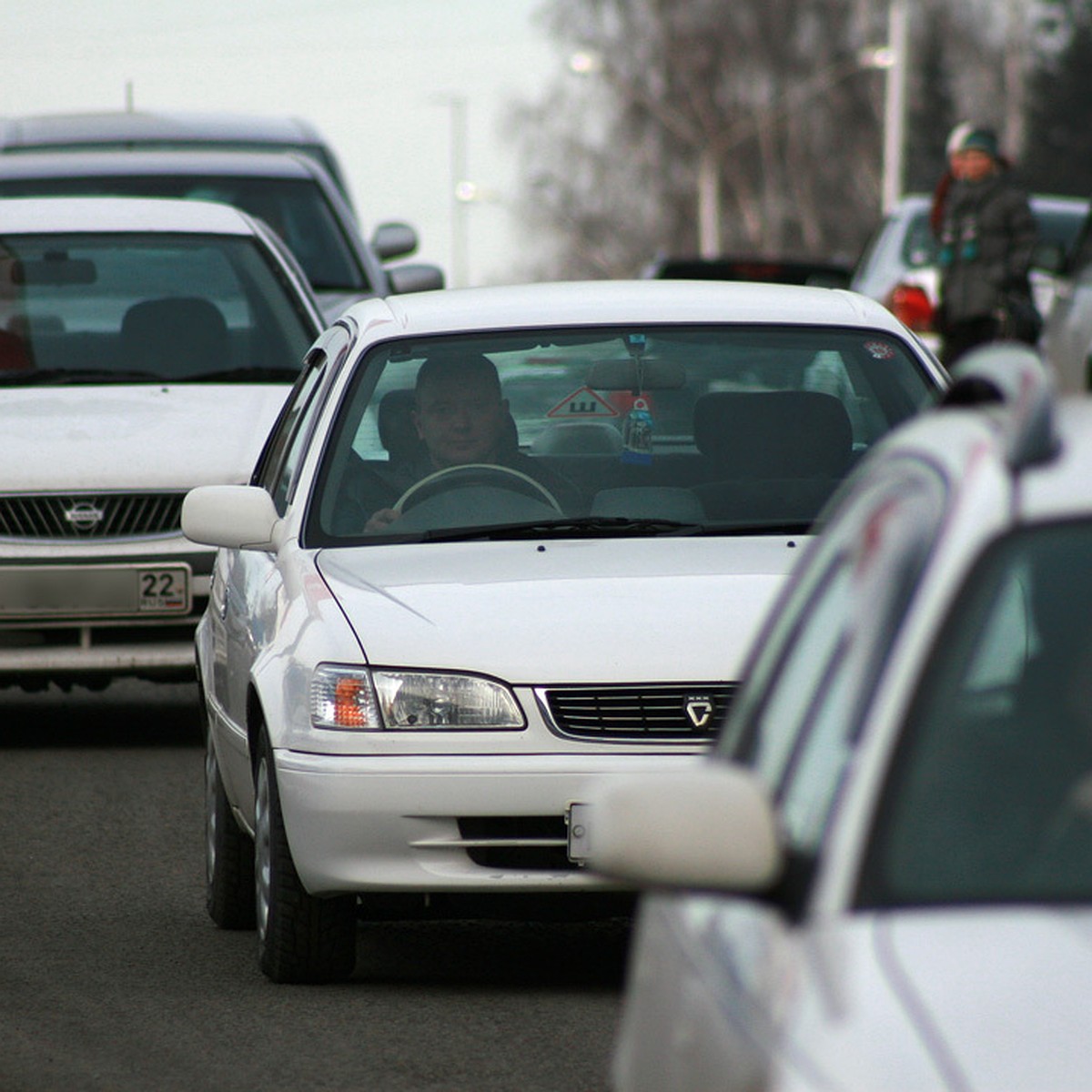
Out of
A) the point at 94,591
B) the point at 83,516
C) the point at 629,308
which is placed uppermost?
the point at 629,308

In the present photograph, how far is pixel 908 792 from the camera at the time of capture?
2.81 metres

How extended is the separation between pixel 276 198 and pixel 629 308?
7.53m

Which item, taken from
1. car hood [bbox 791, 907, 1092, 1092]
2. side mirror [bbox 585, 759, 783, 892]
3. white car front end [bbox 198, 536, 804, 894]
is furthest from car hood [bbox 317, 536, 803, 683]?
car hood [bbox 791, 907, 1092, 1092]

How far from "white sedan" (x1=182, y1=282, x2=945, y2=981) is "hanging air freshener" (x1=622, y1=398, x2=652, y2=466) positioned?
0.4 inches

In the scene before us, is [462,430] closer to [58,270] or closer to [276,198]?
[58,270]

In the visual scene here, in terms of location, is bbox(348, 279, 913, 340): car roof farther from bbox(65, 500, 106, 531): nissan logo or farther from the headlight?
bbox(65, 500, 106, 531): nissan logo

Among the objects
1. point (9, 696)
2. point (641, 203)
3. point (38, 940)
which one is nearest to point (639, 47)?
point (641, 203)

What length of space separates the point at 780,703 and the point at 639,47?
7419cm

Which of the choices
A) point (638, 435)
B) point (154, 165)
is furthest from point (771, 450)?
point (154, 165)

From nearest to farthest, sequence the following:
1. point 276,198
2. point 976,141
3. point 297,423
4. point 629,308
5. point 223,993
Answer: point 223,993 < point 629,308 < point 297,423 < point 276,198 < point 976,141

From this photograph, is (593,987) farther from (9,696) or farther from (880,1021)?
(9,696)

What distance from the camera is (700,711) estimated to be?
241 inches

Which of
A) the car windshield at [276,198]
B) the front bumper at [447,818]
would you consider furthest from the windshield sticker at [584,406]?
the car windshield at [276,198]

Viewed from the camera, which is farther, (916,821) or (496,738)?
(496,738)
